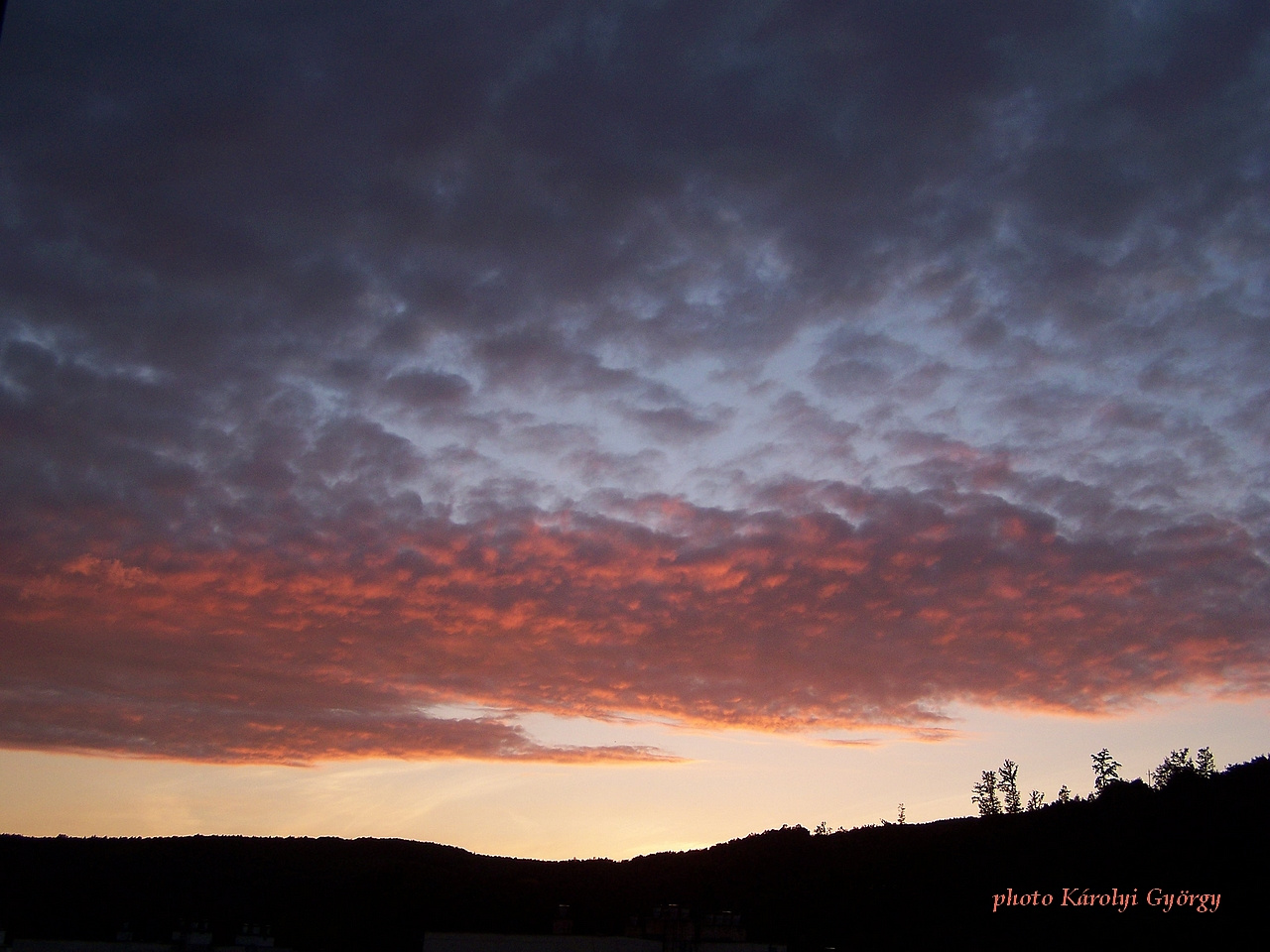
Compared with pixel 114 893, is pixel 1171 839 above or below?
above

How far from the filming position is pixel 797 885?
146 meters

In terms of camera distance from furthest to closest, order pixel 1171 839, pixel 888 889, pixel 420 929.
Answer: pixel 420 929 < pixel 888 889 < pixel 1171 839

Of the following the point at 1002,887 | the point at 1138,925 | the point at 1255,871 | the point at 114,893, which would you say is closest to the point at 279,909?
the point at 114,893

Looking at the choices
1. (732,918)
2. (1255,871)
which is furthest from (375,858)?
(1255,871)

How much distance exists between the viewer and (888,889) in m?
132

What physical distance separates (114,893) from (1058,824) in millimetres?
146993

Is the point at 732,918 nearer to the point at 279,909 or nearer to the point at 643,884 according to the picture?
the point at 643,884

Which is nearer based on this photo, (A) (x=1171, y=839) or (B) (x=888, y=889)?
(A) (x=1171, y=839)

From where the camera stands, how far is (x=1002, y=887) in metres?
119

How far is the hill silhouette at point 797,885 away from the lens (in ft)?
344

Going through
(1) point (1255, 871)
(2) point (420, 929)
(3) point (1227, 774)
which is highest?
(3) point (1227, 774)

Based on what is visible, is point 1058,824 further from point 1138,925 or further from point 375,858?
point 375,858

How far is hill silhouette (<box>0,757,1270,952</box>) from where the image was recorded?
344ft

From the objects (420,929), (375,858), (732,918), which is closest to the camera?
(732,918)
